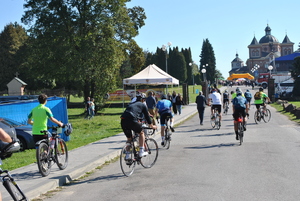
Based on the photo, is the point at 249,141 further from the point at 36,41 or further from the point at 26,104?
the point at 36,41

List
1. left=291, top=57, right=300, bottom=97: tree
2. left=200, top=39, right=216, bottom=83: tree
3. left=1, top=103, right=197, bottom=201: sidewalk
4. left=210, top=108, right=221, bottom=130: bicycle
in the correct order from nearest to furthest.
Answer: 1. left=1, top=103, right=197, bottom=201: sidewalk
2. left=210, top=108, right=221, bottom=130: bicycle
3. left=291, top=57, right=300, bottom=97: tree
4. left=200, top=39, right=216, bottom=83: tree

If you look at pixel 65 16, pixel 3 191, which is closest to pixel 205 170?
pixel 3 191

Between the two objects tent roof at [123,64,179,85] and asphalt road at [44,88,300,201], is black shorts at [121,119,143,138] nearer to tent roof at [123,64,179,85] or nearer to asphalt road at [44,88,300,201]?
asphalt road at [44,88,300,201]

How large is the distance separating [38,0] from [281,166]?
2865cm

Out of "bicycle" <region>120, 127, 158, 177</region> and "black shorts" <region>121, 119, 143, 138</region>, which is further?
"black shorts" <region>121, 119, 143, 138</region>

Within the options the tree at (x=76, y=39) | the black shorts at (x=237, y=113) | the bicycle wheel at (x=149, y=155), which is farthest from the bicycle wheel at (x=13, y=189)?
the tree at (x=76, y=39)

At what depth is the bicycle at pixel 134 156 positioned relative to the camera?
908 cm

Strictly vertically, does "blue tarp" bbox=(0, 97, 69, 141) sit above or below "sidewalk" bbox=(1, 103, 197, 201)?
above

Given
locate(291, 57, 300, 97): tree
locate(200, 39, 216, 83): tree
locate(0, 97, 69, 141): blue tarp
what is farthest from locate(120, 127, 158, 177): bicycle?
locate(200, 39, 216, 83): tree

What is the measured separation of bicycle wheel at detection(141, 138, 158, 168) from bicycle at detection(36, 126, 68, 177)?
5.96 ft

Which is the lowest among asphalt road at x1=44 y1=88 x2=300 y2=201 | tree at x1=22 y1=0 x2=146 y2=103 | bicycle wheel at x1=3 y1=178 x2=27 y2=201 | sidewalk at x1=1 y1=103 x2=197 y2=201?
asphalt road at x1=44 y1=88 x2=300 y2=201

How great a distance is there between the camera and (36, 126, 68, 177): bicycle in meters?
8.80

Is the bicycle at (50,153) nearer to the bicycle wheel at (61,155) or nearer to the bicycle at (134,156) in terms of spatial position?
the bicycle wheel at (61,155)

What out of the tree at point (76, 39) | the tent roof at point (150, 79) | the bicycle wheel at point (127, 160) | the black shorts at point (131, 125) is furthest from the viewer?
the tree at point (76, 39)
